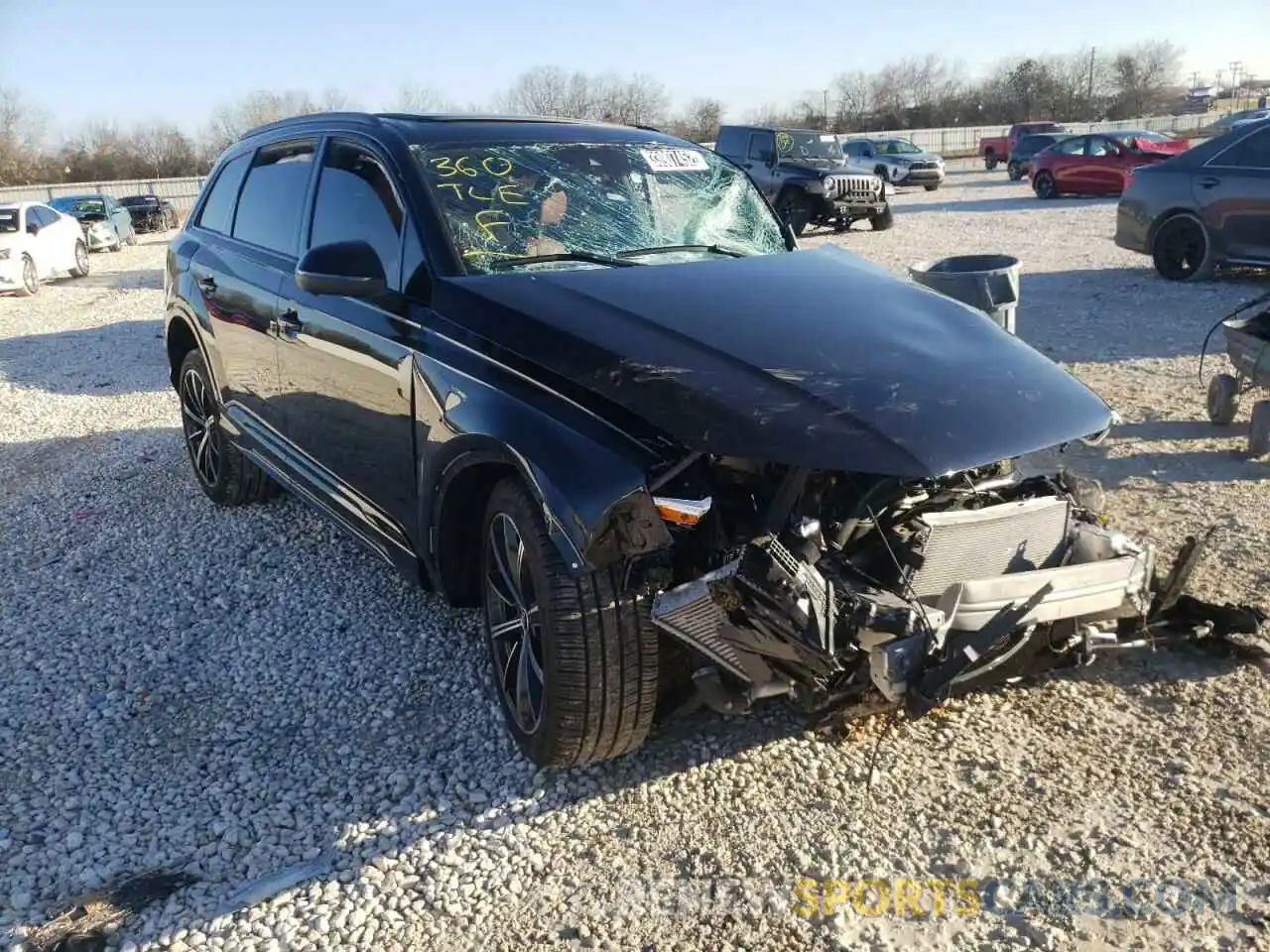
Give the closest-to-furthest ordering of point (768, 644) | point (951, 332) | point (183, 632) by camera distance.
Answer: point (768, 644) → point (951, 332) → point (183, 632)

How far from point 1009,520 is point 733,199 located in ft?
6.64

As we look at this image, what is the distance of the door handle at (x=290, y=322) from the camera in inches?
156

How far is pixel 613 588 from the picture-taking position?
2.62m

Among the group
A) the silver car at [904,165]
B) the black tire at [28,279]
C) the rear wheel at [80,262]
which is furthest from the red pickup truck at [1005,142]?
the black tire at [28,279]

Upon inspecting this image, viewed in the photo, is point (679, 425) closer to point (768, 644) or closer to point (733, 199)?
point (768, 644)

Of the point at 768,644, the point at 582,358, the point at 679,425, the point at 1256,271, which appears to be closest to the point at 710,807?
the point at 768,644

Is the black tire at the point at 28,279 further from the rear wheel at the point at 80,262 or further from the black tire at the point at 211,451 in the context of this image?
the black tire at the point at 211,451

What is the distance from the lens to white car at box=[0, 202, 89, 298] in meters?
16.1

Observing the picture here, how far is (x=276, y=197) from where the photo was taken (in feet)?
14.7

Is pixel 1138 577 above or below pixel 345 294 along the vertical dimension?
below

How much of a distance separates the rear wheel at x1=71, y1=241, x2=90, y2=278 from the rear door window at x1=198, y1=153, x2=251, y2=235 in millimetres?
15595

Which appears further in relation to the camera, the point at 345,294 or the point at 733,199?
the point at 733,199

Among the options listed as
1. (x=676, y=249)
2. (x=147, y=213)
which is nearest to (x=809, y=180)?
(x=676, y=249)

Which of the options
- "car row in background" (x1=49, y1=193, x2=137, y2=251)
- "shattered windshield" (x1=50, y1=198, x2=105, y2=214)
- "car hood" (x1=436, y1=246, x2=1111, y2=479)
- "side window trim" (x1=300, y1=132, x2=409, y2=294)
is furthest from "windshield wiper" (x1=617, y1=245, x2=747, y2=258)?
"shattered windshield" (x1=50, y1=198, x2=105, y2=214)
